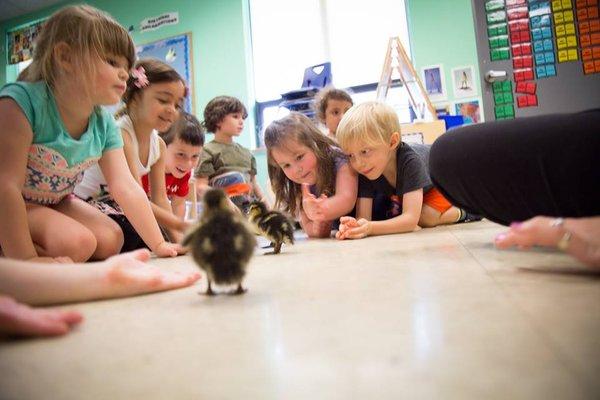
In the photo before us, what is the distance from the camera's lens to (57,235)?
147 cm

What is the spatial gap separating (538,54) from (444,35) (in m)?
1.47

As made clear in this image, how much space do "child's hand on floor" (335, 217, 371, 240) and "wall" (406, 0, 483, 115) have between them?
3.03 meters

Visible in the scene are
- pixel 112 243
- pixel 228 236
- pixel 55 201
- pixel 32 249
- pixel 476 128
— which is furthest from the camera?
pixel 112 243

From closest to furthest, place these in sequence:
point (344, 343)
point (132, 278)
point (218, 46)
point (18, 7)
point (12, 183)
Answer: point (344, 343), point (132, 278), point (12, 183), point (18, 7), point (218, 46)

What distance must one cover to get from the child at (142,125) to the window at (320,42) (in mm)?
2776

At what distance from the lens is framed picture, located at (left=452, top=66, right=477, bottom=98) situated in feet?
13.9

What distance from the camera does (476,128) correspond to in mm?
1066

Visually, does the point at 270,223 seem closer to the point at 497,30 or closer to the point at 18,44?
the point at 497,30

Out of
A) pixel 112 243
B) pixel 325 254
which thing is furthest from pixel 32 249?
pixel 325 254

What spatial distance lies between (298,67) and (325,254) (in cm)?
Answer: 427

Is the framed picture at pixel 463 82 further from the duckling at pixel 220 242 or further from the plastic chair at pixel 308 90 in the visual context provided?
the duckling at pixel 220 242

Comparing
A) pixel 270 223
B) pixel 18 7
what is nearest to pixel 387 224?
pixel 270 223

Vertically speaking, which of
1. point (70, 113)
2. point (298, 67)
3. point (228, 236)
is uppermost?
point (298, 67)

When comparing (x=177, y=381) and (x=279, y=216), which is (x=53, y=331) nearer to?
(x=177, y=381)
